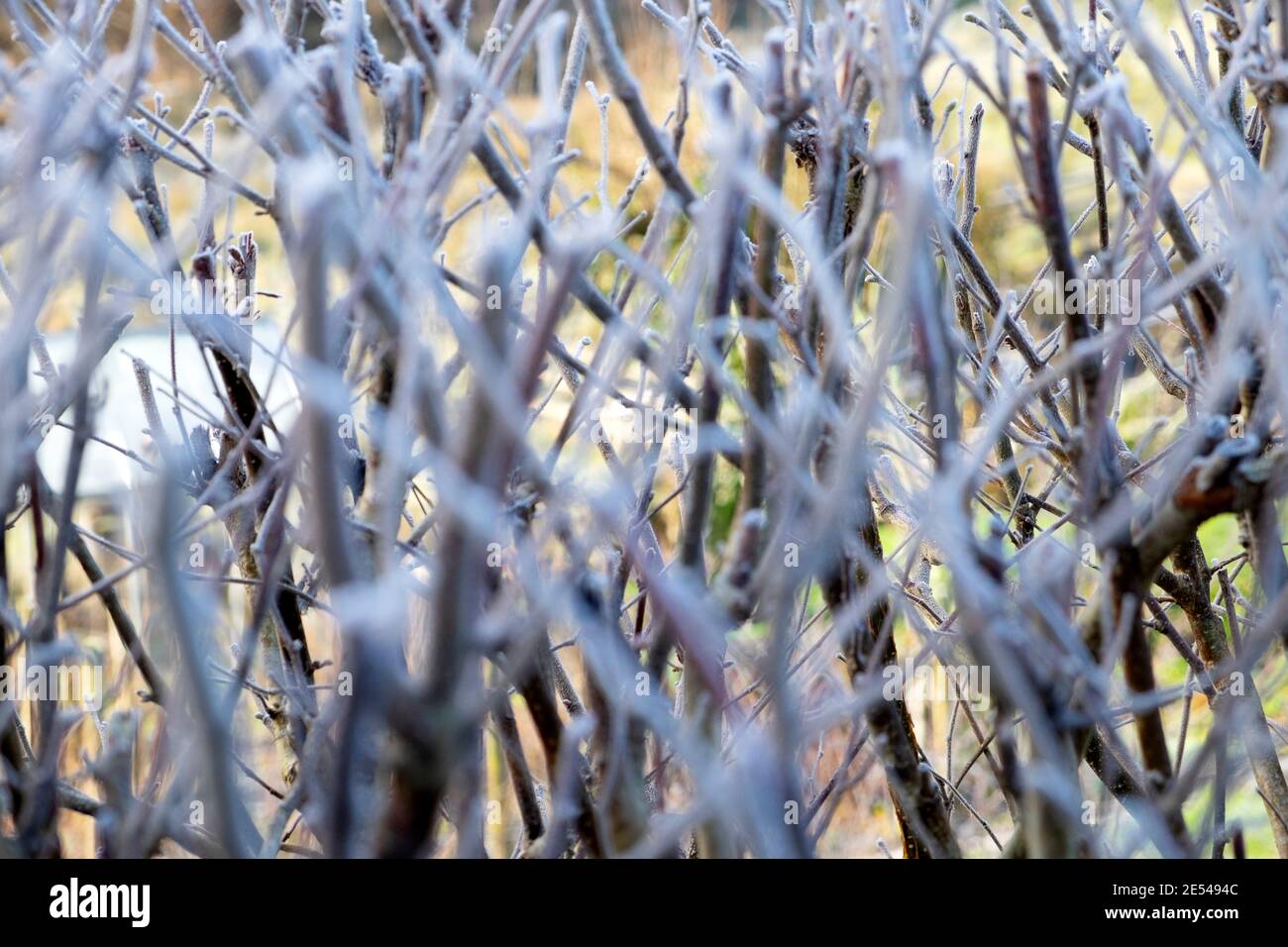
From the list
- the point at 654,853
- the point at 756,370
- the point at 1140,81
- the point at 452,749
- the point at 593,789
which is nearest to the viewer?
the point at 452,749

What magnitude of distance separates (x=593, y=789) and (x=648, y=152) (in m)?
0.50

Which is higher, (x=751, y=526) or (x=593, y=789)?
(x=751, y=526)

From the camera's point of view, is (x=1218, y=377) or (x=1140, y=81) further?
(x=1140, y=81)

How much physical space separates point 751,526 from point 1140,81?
4.89 m

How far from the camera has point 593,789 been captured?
3.17ft

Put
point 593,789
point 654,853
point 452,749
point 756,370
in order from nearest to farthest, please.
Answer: point 452,749 < point 654,853 < point 756,370 < point 593,789

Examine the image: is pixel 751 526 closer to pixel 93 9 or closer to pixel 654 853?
pixel 654 853

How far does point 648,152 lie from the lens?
852 millimetres


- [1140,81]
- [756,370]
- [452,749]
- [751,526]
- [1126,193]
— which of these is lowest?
[452,749]

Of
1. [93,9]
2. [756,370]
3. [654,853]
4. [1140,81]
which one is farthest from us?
[1140,81]
